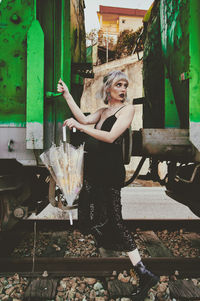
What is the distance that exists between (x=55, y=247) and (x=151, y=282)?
4.57ft

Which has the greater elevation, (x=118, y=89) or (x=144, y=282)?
(x=118, y=89)

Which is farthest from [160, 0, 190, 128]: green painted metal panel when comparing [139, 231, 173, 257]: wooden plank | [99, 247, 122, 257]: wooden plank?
[99, 247, 122, 257]: wooden plank

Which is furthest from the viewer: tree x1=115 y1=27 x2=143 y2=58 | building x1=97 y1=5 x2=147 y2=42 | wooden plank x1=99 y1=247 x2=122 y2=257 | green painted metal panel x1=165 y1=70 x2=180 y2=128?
building x1=97 y1=5 x2=147 y2=42

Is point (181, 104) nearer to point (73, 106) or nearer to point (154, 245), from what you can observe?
point (73, 106)

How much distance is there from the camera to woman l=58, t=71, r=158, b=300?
2025 mm

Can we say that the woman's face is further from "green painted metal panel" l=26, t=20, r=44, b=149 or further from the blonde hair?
"green painted metal panel" l=26, t=20, r=44, b=149

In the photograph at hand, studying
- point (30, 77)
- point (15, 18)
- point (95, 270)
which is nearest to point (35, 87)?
point (30, 77)

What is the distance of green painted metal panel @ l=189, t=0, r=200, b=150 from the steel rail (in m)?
1.33

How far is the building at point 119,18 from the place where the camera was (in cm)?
2784

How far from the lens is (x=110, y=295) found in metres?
2.01

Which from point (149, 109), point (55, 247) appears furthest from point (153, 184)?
point (55, 247)

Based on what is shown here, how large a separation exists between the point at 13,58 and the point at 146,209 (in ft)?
12.8

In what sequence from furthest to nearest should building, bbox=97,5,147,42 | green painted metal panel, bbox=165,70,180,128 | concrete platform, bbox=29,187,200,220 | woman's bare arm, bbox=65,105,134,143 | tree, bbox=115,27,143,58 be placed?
building, bbox=97,5,147,42, tree, bbox=115,27,143,58, concrete platform, bbox=29,187,200,220, green painted metal panel, bbox=165,70,180,128, woman's bare arm, bbox=65,105,134,143

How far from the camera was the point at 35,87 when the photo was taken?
197 centimetres
